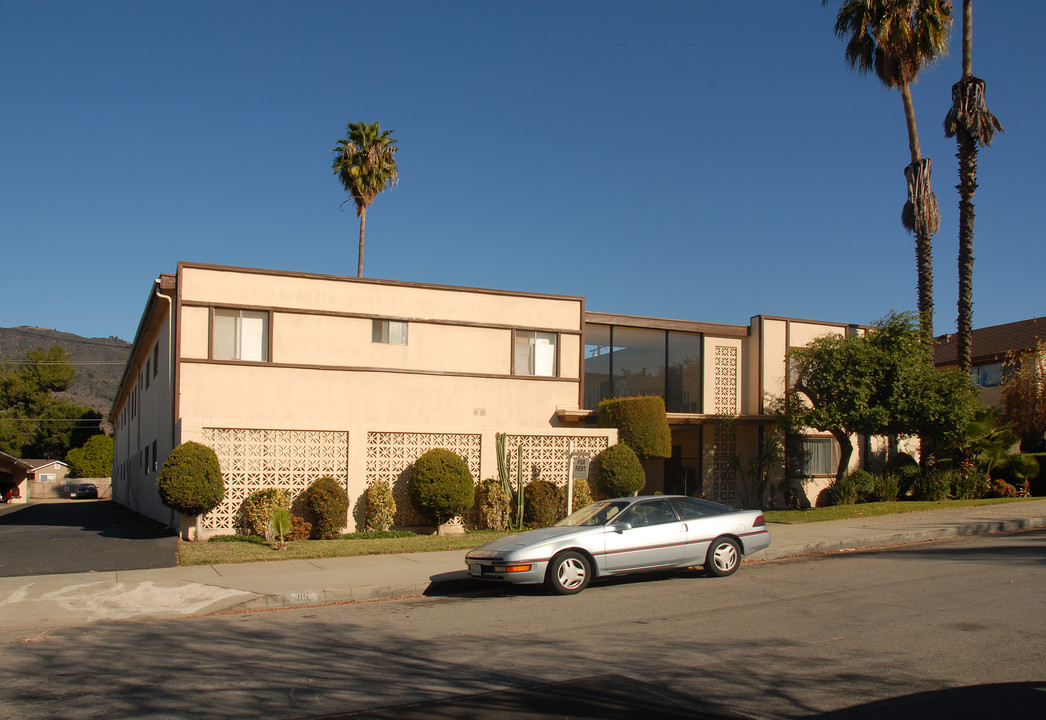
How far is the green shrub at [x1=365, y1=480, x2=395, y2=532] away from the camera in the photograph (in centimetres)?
1781

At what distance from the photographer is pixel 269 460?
17516 millimetres

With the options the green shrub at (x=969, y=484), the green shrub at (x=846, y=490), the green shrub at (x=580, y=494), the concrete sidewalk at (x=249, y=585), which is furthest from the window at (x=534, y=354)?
the green shrub at (x=969, y=484)

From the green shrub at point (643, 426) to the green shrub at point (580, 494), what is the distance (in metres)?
1.68

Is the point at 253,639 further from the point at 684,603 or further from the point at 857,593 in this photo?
the point at 857,593

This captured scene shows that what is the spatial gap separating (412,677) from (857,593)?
19.9 feet

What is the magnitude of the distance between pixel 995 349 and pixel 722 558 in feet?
98.9

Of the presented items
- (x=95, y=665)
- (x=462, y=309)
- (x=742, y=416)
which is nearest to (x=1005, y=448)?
(x=742, y=416)

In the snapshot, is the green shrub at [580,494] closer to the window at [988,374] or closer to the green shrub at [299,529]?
the green shrub at [299,529]

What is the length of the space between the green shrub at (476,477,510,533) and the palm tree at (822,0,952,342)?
45.2ft

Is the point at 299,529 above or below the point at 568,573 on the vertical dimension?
below

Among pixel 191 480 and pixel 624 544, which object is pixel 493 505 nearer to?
pixel 191 480

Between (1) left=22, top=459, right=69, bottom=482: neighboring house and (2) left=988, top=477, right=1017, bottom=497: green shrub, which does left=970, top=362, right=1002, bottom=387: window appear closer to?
(2) left=988, top=477, right=1017, bottom=497: green shrub

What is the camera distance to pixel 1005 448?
24.5 meters

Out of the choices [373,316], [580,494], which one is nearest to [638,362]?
[580,494]
